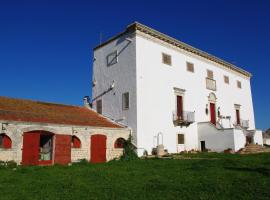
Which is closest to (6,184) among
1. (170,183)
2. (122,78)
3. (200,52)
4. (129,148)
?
(170,183)

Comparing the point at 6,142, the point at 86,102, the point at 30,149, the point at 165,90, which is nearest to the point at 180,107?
the point at 165,90

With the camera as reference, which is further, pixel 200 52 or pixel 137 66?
pixel 200 52

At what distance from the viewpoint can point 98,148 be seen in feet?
61.7

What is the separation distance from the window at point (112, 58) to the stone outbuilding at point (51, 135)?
5.54m

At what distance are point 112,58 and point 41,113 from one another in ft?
27.8

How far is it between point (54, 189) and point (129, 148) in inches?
461

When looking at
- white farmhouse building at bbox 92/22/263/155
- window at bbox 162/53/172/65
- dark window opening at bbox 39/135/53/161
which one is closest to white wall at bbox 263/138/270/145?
white farmhouse building at bbox 92/22/263/155

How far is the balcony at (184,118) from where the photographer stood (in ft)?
75.4

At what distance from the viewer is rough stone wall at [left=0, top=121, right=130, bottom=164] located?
15055 millimetres

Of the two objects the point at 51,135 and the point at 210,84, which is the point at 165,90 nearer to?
the point at 210,84

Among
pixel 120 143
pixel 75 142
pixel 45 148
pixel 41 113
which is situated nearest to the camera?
pixel 45 148

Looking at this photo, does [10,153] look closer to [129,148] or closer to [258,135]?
[129,148]

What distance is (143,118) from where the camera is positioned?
20797 millimetres

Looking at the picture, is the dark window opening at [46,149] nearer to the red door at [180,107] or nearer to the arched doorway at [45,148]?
the arched doorway at [45,148]
